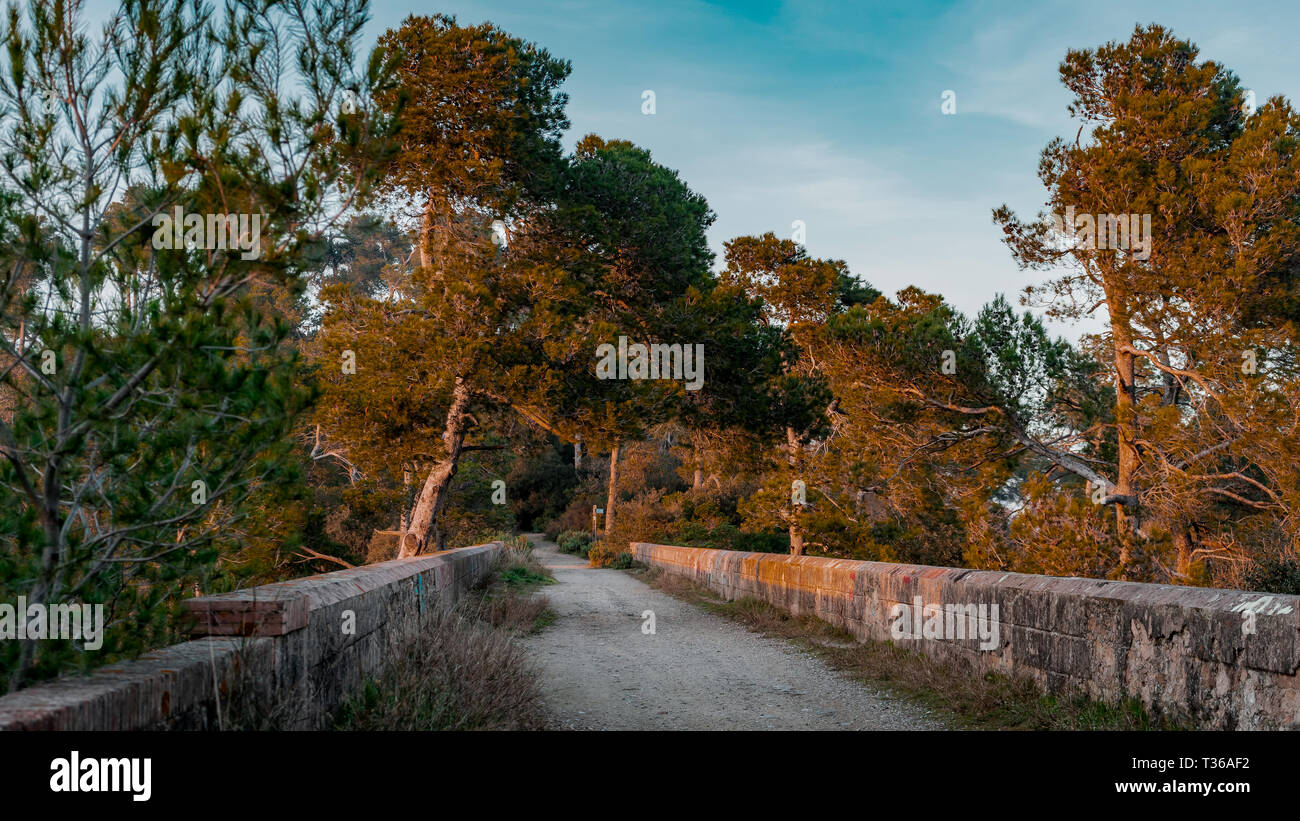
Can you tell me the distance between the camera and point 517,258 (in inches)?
518

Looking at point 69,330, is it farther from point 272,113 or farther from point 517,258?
point 517,258

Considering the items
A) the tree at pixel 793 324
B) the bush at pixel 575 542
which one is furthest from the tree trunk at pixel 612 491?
the tree at pixel 793 324

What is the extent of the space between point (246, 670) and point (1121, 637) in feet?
14.7

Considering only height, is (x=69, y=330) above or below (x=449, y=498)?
above

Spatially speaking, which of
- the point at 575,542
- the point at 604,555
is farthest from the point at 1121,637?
the point at 575,542

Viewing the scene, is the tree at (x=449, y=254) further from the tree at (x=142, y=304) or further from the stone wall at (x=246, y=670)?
the tree at (x=142, y=304)

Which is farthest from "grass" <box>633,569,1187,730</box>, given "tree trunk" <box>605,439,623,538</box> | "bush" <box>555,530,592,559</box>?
"tree trunk" <box>605,439,623,538</box>

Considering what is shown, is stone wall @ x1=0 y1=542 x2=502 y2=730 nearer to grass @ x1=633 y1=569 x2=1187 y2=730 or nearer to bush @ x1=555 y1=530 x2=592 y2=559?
grass @ x1=633 y1=569 x2=1187 y2=730

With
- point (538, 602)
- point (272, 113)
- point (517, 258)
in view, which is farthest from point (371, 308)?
point (272, 113)

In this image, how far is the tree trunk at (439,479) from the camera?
12.8 meters

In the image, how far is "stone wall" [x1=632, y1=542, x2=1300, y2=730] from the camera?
4.03 metres

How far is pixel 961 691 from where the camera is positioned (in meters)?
6.07
